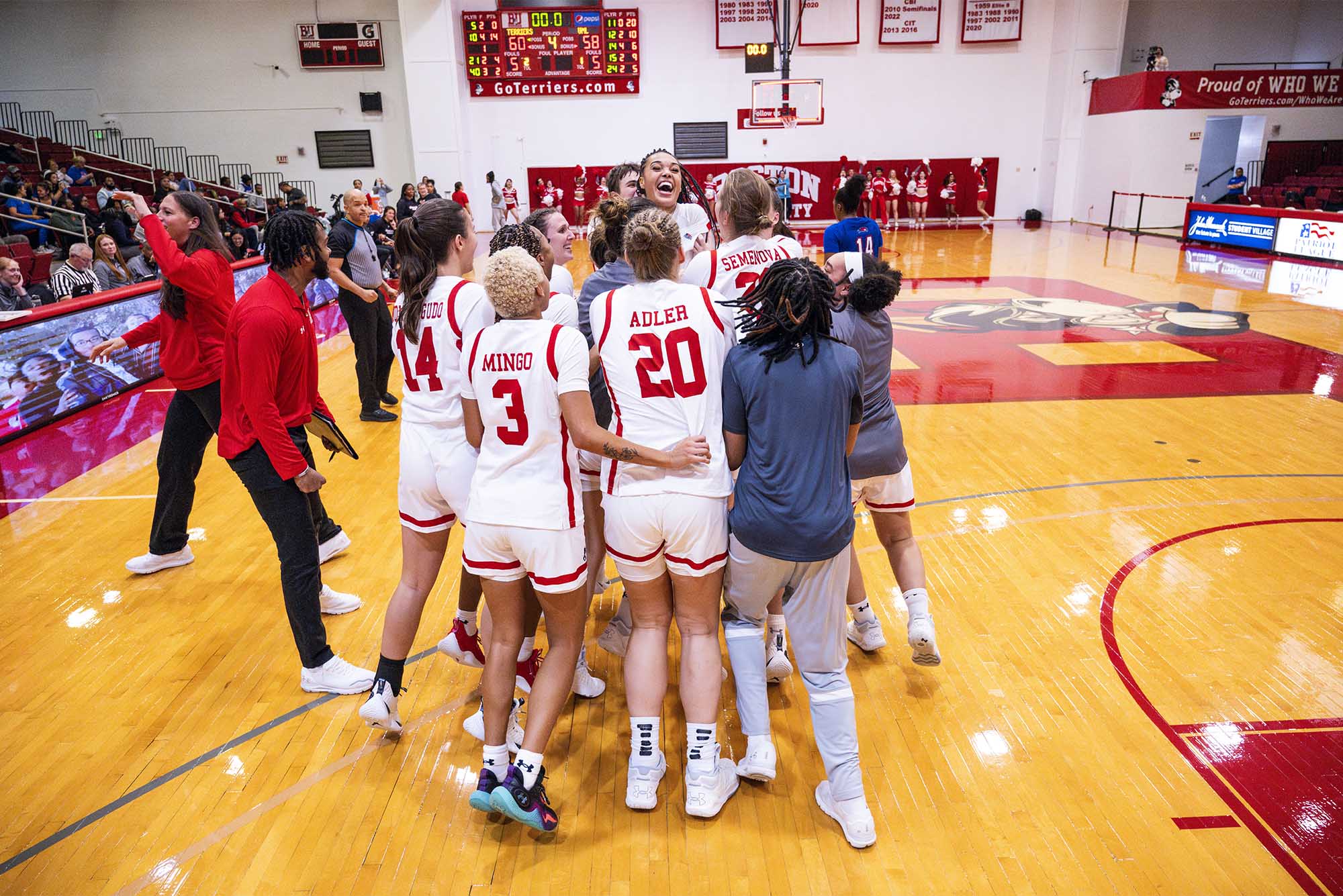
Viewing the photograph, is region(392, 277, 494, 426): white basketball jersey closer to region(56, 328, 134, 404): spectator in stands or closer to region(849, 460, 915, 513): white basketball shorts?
region(849, 460, 915, 513): white basketball shorts

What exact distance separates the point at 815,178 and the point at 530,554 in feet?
79.1

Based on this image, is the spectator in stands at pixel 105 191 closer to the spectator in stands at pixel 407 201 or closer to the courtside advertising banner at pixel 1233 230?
the spectator in stands at pixel 407 201

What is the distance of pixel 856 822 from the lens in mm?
2814

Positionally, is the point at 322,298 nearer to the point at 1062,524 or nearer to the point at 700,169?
the point at 1062,524

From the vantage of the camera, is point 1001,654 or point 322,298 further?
point 322,298

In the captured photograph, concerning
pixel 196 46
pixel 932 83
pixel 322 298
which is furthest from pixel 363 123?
pixel 932 83

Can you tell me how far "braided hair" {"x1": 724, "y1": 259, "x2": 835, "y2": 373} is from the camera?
2.69 metres

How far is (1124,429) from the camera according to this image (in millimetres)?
6988

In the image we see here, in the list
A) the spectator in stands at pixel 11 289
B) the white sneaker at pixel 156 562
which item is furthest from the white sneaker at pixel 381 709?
the spectator in stands at pixel 11 289

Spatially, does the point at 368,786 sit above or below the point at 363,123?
below

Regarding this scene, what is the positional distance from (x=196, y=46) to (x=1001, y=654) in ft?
86.5

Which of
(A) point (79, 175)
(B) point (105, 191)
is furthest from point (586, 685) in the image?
(A) point (79, 175)

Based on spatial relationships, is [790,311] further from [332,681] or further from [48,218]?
[48,218]

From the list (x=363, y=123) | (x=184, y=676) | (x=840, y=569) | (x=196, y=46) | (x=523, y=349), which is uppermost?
(x=196, y=46)
